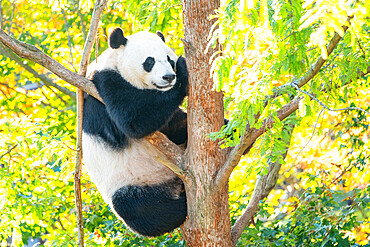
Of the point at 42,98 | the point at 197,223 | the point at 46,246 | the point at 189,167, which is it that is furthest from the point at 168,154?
the point at 42,98

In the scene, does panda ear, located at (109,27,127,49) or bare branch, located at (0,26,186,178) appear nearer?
bare branch, located at (0,26,186,178)

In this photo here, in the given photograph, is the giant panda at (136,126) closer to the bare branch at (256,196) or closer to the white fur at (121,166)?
the white fur at (121,166)

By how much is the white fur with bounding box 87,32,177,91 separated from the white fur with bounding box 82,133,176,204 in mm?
589

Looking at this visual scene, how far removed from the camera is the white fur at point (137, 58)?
3865 millimetres

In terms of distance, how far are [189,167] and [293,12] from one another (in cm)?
155

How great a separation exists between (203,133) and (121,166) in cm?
119

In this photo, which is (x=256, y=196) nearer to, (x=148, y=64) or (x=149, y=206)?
(x=149, y=206)

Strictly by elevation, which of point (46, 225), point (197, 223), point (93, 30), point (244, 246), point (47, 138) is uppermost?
point (93, 30)

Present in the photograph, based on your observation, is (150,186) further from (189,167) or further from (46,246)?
(46,246)

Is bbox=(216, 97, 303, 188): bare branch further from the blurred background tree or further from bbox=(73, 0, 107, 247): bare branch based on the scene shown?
bbox=(73, 0, 107, 247): bare branch

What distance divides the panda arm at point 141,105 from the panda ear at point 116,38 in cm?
37

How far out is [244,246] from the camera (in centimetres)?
426

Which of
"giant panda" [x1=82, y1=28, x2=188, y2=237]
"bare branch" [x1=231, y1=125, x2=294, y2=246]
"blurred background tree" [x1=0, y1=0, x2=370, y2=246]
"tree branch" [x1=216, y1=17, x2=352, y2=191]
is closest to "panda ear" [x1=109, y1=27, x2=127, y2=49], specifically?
"giant panda" [x1=82, y1=28, x2=188, y2=237]

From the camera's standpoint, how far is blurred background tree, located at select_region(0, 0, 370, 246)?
223cm
